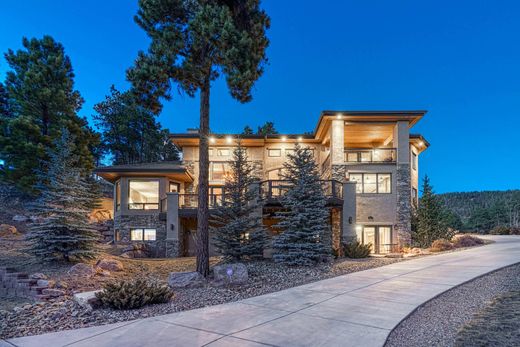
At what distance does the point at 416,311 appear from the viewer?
6523 mm

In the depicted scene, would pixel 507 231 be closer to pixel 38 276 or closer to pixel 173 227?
pixel 173 227

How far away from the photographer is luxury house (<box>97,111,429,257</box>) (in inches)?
736

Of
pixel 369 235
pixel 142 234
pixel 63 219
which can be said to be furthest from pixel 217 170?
pixel 63 219

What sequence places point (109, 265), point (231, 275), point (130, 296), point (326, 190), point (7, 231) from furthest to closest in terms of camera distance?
point (7, 231), point (326, 190), point (109, 265), point (231, 275), point (130, 296)

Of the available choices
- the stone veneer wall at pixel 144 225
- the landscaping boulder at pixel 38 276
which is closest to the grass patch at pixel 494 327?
the landscaping boulder at pixel 38 276

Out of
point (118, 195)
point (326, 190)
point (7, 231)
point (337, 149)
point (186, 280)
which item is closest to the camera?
point (186, 280)

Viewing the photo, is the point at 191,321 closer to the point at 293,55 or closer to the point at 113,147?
the point at 113,147

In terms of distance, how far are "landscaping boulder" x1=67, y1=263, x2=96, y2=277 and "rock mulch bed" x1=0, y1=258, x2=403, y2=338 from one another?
1711mm

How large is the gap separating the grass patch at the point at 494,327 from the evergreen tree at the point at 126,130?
1569 inches

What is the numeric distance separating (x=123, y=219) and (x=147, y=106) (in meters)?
11.7

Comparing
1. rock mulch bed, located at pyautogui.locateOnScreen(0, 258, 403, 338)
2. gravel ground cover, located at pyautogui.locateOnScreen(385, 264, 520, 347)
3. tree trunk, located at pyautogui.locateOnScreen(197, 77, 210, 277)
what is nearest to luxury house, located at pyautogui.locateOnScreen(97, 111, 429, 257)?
rock mulch bed, located at pyautogui.locateOnScreen(0, 258, 403, 338)

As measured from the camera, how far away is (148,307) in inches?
280

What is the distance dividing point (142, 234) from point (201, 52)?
44.1 feet

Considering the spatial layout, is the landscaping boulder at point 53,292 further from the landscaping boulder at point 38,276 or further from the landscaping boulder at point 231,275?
the landscaping boulder at point 231,275
